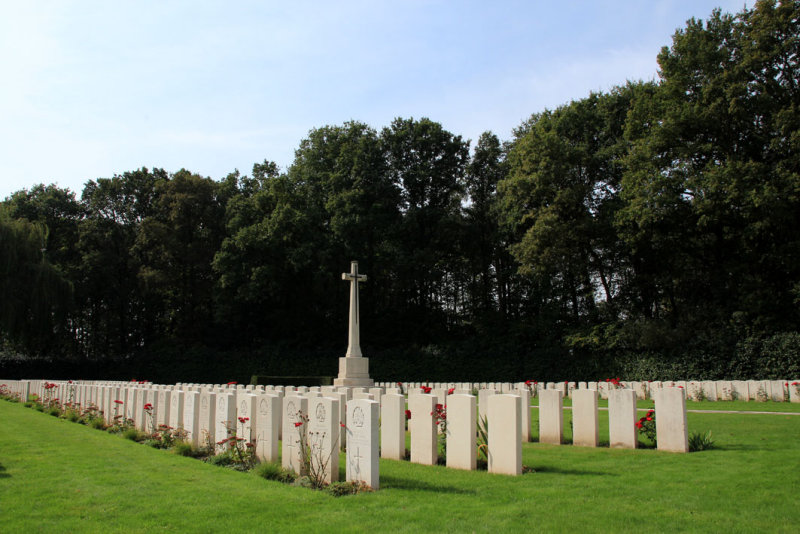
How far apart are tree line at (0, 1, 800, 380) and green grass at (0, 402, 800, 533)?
17107 mm

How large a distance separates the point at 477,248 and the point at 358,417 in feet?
95.6

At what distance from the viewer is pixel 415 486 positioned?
604 cm

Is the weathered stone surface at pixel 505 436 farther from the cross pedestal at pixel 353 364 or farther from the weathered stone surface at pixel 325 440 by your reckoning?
the cross pedestal at pixel 353 364

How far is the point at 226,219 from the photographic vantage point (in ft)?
122

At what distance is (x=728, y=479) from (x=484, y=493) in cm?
264

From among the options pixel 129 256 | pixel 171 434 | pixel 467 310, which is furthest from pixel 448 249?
pixel 171 434

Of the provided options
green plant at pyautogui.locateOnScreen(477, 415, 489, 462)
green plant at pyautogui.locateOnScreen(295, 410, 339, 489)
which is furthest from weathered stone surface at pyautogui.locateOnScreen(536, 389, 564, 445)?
green plant at pyautogui.locateOnScreen(295, 410, 339, 489)

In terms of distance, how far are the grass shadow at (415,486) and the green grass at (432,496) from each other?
2 centimetres

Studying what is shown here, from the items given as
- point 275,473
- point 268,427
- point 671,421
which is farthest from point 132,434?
point 671,421

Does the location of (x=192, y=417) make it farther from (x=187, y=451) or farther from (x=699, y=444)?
(x=699, y=444)

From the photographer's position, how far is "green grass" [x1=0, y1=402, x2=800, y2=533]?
15.2ft

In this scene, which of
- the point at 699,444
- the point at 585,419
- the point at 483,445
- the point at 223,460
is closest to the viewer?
the point at 483,445

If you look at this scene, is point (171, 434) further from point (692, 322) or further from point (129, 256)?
point (129, 256)

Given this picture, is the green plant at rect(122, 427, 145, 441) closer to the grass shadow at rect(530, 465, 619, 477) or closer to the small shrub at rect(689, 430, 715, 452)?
the grass shadow at rect(530, 465, 619, 477)
